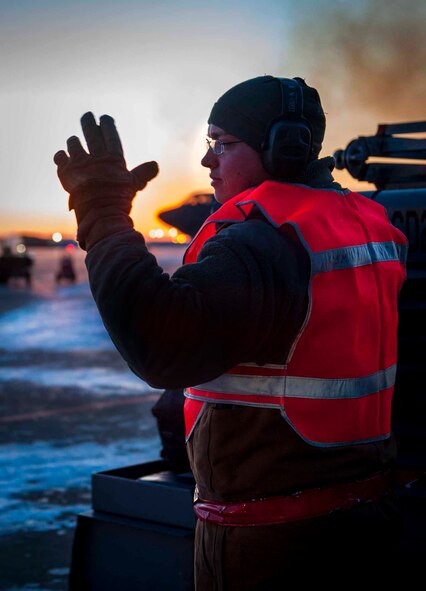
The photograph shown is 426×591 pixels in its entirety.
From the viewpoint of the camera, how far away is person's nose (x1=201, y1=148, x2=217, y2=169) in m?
2.53

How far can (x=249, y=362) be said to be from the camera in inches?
89.5

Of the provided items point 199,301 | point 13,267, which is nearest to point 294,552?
point 199,301

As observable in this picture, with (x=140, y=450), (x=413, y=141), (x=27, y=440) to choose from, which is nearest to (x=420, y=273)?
(x=413, y=141)

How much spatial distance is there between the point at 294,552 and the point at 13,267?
52.1 metres

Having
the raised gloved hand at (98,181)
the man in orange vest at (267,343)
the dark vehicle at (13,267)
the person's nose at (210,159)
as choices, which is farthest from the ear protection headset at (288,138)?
the dark vehicle at (13,267)

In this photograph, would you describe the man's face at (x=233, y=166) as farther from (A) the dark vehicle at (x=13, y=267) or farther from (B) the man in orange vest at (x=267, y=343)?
(A) the dark vehicle at (x=13, y=267)

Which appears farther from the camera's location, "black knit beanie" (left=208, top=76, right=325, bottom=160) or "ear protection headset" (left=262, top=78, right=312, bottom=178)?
"black knit beanie" (left=208, top=76, right=325, bottom=160)

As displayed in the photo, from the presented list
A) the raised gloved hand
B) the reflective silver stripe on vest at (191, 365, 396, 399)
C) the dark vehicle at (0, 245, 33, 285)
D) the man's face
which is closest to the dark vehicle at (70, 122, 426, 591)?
the reflective silver stripe on vest at (191, 365, 396, 399)

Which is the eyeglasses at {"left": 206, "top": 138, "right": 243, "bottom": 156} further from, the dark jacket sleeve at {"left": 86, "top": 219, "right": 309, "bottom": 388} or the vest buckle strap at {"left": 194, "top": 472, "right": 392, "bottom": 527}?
the vest buckle strap at {"left": 194, "top": 472, "right": 392, "bottom": 527}

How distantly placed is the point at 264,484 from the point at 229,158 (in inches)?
30.8

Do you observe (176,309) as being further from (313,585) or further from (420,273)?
(420,273)

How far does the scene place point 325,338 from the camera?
7.46ft

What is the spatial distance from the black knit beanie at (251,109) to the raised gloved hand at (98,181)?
273 mm

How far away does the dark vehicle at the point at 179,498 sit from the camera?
11.9 feet
